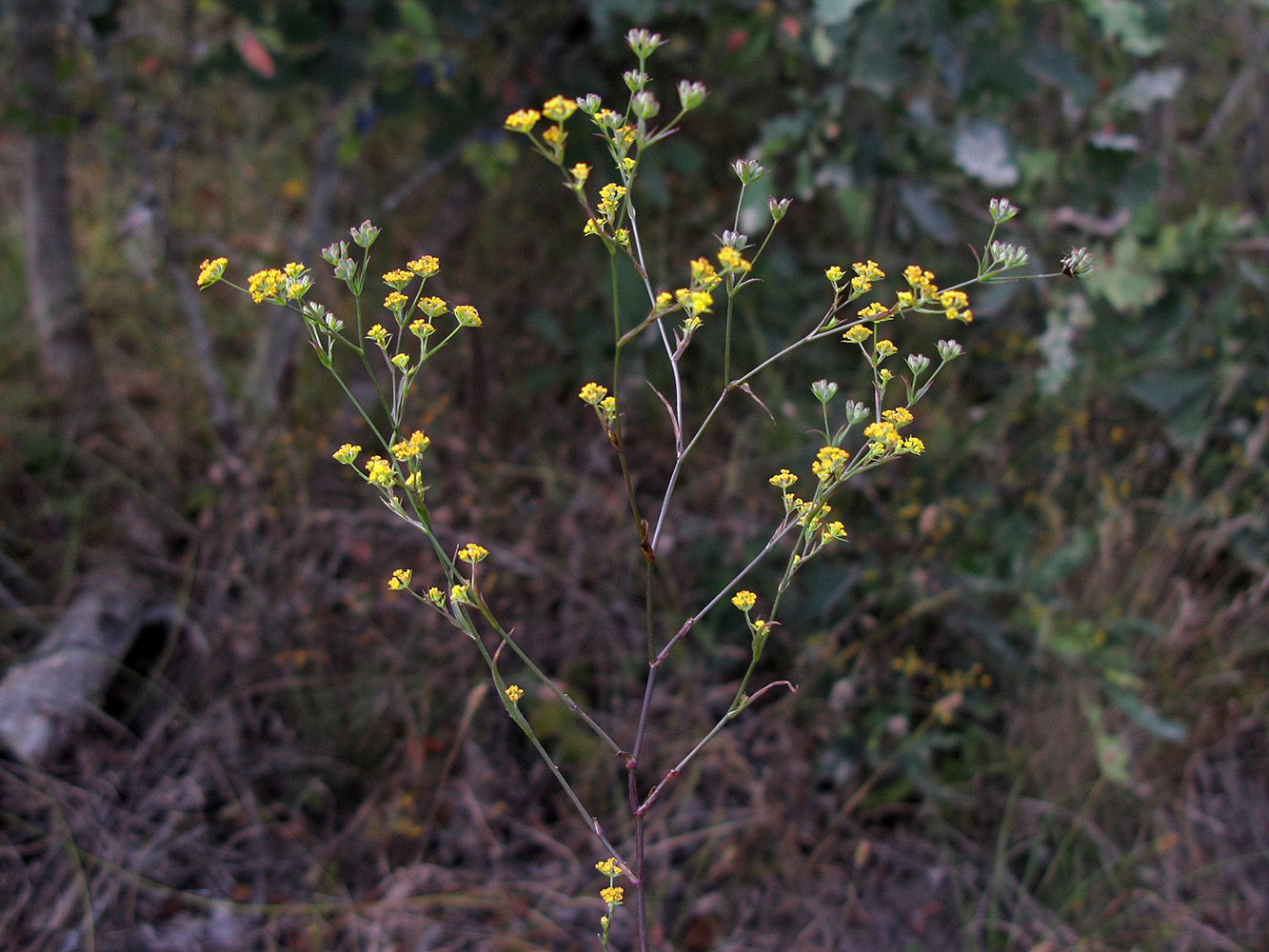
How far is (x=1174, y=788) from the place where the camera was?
209 centimetres

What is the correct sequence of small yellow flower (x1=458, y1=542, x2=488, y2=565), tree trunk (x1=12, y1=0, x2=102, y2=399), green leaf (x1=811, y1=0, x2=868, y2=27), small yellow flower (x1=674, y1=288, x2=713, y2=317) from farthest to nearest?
tree trunk (x1=12, y1=0, x2=102, y2=399) → green leaf (x1=811, y1=0, x2=868, y2=27) → small yellow flower (x1=458, y1=542, x2=488, y2=565) → small yellow flower (x1=674, y1=288, x2=713, y2=317)

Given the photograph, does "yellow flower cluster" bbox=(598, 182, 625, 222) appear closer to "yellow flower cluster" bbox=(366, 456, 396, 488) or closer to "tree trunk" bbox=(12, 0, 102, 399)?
"yellow flower cluster" bbox=(366, 456, 396, 488)

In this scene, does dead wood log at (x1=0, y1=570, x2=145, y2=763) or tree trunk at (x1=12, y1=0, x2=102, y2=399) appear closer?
dead wood log at (x1=0, y1=570, x2=145, y2=763)

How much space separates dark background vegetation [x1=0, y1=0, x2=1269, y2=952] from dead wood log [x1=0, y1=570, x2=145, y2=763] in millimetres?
47

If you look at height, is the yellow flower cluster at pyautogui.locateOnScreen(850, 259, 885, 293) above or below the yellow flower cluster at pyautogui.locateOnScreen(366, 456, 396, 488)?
above

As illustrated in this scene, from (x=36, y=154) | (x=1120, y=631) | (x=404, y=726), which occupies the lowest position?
(x=404, y=726)

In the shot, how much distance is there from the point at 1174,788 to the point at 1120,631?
0.37 m

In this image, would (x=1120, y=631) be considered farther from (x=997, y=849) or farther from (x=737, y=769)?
(x=737, y=769)

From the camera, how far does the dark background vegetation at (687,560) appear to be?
1.82 m

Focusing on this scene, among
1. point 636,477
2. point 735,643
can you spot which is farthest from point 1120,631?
point 636,477

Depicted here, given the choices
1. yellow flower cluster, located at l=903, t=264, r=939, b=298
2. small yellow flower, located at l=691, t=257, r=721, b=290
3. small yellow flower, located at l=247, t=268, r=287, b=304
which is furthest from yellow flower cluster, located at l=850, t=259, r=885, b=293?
small yellow flower, located at l=247, t=268, r=287, b=304

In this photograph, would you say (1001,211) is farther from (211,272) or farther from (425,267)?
(211,272)

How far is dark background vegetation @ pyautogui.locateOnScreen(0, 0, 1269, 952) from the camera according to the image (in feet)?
5.98

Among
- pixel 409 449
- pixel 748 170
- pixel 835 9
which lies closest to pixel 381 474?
pixel 409 449
